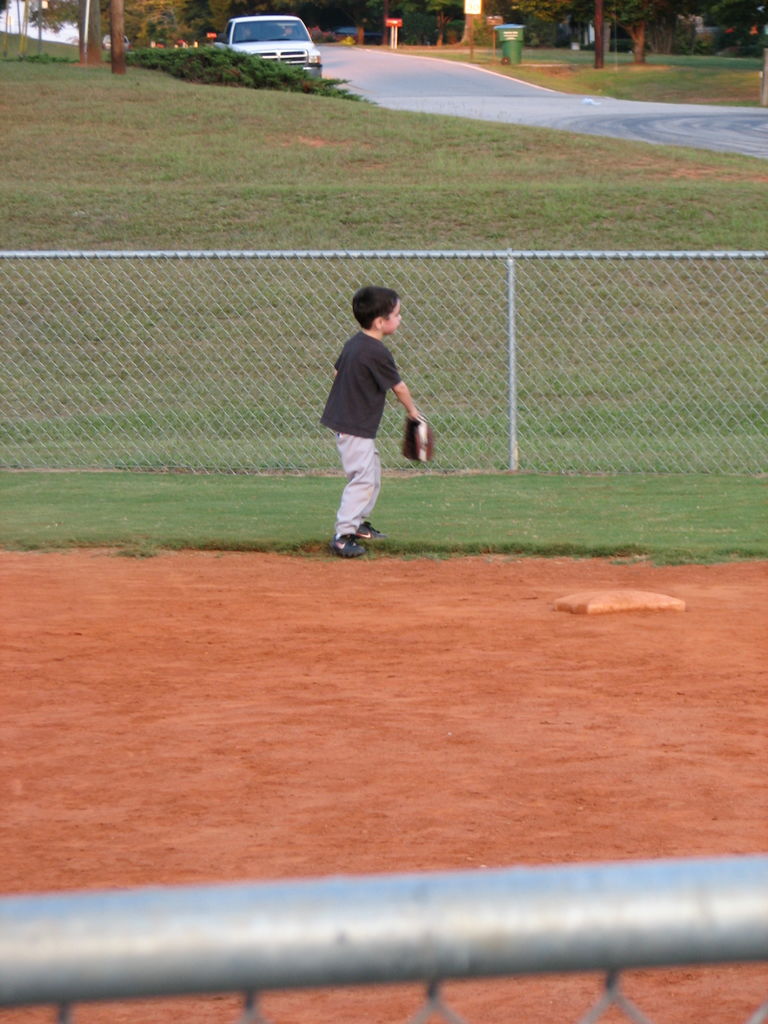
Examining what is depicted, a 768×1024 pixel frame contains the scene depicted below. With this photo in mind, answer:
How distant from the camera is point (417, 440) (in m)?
8.56

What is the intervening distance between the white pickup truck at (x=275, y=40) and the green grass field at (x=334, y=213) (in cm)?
287

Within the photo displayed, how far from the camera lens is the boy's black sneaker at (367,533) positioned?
8.73 meters

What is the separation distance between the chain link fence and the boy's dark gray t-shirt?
134 inches

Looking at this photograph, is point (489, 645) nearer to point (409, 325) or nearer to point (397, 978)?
point (397, 978)

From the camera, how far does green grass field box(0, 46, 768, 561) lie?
30.7 feet

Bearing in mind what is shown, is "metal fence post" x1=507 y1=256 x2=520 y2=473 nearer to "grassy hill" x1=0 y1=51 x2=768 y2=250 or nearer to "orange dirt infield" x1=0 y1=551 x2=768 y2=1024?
"orange dirt infield" x1=0 y1=551 x2=768 y2=1024

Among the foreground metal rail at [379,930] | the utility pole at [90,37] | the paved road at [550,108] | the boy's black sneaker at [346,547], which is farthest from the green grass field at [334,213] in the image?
the foreground metal rail at [379,930]

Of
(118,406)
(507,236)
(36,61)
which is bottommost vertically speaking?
(118,406)

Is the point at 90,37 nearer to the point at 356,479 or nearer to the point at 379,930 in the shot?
the point at 356,479

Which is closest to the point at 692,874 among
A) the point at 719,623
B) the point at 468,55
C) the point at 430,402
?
the point at 719,623

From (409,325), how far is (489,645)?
10.8 metres

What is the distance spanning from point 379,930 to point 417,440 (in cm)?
742

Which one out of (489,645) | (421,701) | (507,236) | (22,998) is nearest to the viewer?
(22,998)

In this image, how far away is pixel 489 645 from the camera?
21.6 feet
